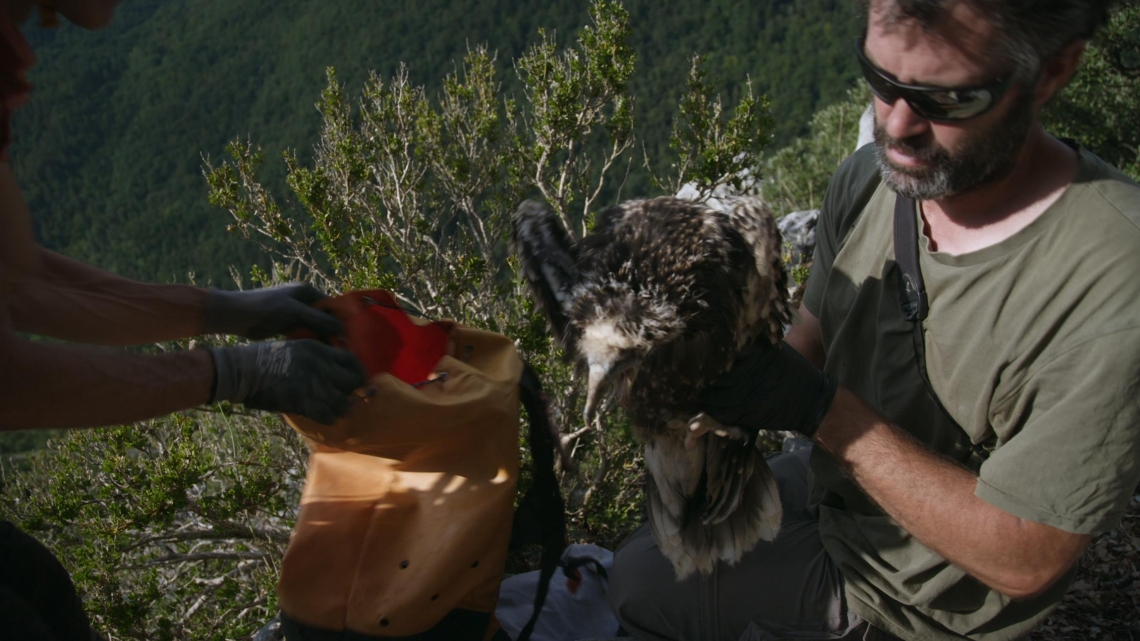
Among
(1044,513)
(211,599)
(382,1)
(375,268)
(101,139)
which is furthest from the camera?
(101,139)

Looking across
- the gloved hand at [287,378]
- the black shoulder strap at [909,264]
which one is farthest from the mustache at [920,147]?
the gloved hand at [287,378]

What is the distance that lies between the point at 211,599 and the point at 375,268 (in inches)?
108

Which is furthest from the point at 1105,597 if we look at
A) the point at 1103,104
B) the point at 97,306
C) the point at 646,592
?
the point at 1103,104

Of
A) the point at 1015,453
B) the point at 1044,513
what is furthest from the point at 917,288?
the point at 1044,513

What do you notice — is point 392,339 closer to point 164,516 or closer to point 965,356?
point 965,356

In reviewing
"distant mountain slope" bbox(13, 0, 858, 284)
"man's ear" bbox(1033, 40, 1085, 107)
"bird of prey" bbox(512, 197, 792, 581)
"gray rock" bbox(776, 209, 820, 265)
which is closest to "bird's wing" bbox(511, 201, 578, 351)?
"bird of prey" bbox(512, 197, 792, 581)

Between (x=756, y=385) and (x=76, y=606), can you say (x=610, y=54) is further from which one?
(x=76, y=606)

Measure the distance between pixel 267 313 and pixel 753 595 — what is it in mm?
1716

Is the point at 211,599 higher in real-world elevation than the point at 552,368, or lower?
lower

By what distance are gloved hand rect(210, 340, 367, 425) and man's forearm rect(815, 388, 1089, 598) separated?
4.12 ft

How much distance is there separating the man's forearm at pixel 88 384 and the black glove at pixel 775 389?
4.22ft

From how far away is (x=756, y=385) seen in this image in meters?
2.07

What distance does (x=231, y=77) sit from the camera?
105ft

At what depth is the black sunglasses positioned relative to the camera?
1890 mm
